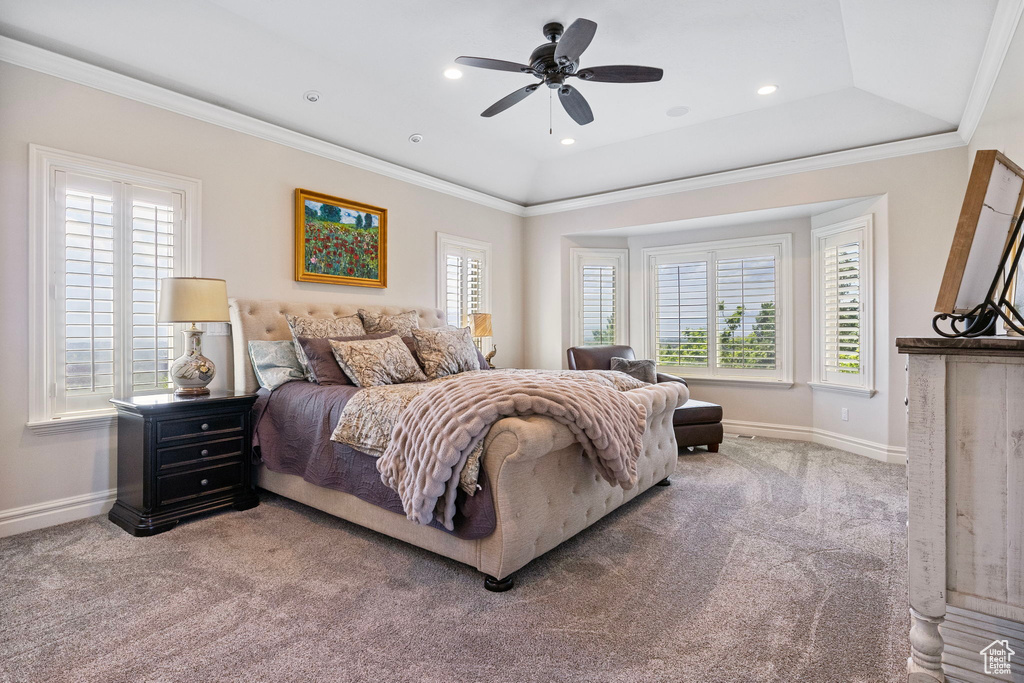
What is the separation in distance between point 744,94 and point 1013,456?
373 centimetres

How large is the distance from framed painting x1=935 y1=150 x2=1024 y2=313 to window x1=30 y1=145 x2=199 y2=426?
3.95m

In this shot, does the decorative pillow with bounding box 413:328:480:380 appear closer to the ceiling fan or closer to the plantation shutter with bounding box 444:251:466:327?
the plantation shutter with bounding box 444:251:466:327

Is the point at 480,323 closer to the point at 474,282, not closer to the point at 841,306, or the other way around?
the point at 474,282

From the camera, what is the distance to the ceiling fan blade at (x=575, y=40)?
95.3 inches

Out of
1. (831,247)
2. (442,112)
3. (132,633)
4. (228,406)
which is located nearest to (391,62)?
(442,112)

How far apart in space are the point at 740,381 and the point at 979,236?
4.48 metres

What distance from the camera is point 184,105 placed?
3.41 meters

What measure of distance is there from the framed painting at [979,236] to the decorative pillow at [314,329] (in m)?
3.25

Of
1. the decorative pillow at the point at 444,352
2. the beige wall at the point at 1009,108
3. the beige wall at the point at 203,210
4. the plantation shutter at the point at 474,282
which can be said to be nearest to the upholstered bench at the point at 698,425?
the decorative pillow at the point at 444,352

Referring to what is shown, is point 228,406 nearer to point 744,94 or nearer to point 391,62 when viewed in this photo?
point 391,62

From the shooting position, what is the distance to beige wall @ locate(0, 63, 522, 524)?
278 cm

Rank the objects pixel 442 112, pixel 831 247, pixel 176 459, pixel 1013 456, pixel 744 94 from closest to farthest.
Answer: pixel 1013 456 < pixel 176 459 < pixel 744 94 < pixel 442 112 < pixel 831 247

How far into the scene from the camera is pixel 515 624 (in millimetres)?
1934

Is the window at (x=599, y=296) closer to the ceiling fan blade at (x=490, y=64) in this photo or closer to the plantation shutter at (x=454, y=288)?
the plantation shutter at (x=454, y=288)
